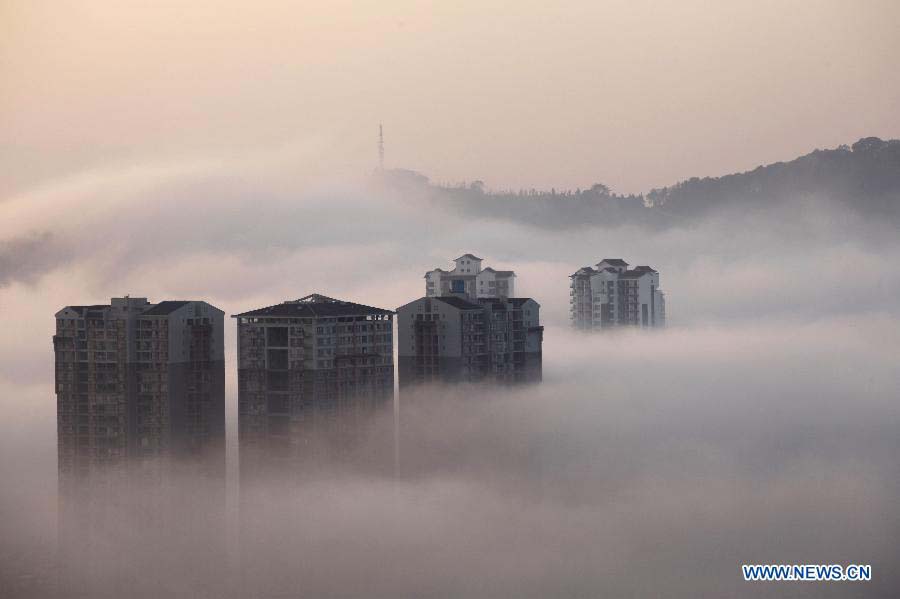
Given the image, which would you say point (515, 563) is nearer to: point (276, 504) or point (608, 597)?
point (608, 597)

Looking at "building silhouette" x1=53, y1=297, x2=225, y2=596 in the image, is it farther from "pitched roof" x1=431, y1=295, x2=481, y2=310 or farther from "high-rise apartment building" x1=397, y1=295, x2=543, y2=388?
"pitched roof" x1=431, y1=295, x2=481, y2=310

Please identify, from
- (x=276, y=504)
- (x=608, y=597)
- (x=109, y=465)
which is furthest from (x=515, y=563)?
(x=109, y=465)

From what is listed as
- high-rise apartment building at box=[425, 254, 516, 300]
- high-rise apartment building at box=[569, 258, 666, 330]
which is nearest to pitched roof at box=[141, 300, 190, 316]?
high-rise apartment building at box=[425, 254, 516, 300]

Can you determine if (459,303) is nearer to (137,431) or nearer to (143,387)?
(143,387)

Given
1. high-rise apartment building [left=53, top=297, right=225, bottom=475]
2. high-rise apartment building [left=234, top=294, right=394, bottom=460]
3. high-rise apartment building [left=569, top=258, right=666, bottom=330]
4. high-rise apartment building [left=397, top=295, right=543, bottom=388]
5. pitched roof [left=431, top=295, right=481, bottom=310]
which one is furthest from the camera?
high-rise apartment building [left=569, top=258, right=666, bottom=330]

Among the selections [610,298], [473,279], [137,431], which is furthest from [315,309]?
[610,298]

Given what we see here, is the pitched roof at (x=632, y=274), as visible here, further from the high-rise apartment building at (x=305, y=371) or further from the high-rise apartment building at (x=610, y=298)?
the high-rise apartment building at (x=305, y=371)

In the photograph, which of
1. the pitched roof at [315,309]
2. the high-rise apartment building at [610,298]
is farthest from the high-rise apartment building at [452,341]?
the high-rise apartment building at [610,298]
